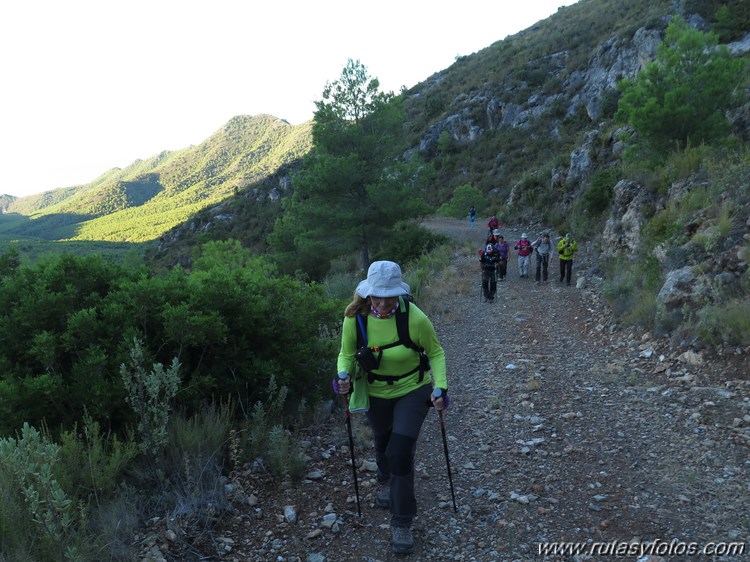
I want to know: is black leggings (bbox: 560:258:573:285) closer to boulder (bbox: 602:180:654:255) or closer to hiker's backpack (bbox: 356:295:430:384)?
boulder (bbox: 602:180:654:255)

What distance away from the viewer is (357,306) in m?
3.26

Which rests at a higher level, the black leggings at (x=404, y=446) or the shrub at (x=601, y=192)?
the shrub at (x=601, y=192)

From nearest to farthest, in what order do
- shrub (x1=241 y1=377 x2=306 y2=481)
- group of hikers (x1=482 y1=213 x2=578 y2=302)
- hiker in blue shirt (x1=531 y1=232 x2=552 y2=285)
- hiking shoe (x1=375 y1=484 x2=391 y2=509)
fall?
1. hiking shoe (x1=375 y1=484 x2=391 y2=509)
2. shrub (x1=241 y1=377 x2=306 y2=481)
3. group of hikers (x1=482 y1=213 x2=578 y2=302)
4. hiker in blue shirt (x1=531 y1=232 x2=552 y2=285)

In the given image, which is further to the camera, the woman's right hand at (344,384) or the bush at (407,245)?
the bush at (407,245)

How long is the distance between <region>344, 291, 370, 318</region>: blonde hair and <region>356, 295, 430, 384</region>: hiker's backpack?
0.12 feet

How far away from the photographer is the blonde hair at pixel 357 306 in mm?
3236

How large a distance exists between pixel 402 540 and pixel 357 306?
1.65m

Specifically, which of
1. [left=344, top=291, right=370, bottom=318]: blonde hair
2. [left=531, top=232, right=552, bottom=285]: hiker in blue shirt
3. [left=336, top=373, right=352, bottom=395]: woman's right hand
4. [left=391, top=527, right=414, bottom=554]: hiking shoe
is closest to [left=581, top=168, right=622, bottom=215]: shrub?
[left=531, top=232, right=552, bottom=285]: hiker in blue shirt

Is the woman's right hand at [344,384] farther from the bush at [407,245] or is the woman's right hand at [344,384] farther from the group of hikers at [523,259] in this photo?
the bush at [407,245]

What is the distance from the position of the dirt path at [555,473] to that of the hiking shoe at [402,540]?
0.32 ft

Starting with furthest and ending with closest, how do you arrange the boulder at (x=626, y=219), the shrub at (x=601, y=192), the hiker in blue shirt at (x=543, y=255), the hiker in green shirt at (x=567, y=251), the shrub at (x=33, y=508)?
the shrub at (x=601, y=192)
the hiker in blue shirt at (x=543, y=255)
the hiker in green shirt at (x=567, y=251)
the boulder at (x=626, y=219)
the shrub at (x=33, y=508)

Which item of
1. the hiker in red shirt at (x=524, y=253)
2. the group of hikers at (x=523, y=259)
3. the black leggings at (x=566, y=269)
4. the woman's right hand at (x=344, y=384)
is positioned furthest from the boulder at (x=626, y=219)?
the woman's right hand at (x=344, y=384)

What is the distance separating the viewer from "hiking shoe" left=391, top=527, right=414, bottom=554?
319cm

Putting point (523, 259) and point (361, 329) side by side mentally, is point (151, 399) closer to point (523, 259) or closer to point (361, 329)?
point (361, 329)
